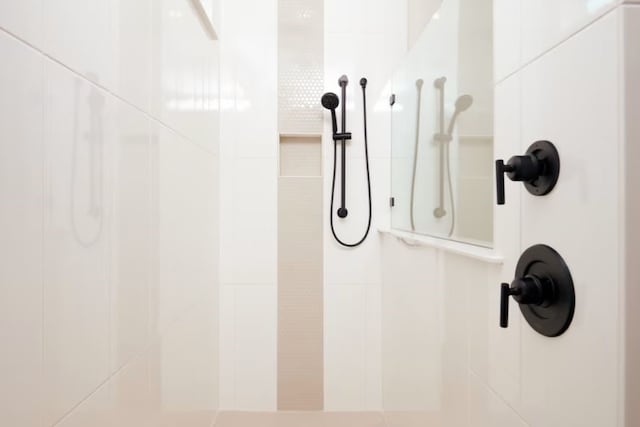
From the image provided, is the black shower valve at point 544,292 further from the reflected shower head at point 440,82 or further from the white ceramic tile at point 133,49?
the white ceramic tile at point 133,49

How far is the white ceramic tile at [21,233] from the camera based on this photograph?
0.57 meters

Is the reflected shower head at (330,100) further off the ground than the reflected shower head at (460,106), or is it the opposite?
the reflected shower head at (330,100)

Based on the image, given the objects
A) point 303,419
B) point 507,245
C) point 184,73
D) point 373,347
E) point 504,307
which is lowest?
point 303,419

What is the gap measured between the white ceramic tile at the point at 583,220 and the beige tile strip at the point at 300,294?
4.56ft

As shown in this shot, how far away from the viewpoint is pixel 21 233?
1.98ft

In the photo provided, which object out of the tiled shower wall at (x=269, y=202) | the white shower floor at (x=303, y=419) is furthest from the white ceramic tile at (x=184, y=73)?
the white shower floor at (x=303, y=419)

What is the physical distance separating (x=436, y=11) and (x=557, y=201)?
102cm

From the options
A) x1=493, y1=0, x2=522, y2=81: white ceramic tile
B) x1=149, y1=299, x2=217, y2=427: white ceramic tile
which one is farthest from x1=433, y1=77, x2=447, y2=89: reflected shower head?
x1=149, y1=299, x2=217, y2=427: white ceramic tile

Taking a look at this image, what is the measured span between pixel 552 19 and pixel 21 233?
0.93m

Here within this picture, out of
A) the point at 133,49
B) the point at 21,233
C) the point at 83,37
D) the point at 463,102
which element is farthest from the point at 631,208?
the point at 133,49

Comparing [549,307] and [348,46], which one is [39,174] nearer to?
[549,307]

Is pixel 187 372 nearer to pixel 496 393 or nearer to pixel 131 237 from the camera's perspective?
pixel 131 237

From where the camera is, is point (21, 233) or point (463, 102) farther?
point (463, 102)

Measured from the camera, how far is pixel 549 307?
65 centimetres
